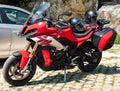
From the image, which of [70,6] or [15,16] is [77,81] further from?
[70,6]

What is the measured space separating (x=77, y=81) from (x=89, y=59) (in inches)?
32.5

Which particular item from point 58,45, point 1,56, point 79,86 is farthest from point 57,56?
point 1,56

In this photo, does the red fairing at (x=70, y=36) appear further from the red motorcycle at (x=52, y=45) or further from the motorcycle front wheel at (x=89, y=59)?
the motorcycle front wheel at (x=89, y=59)

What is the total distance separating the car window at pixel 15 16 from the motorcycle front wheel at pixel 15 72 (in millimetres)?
2171

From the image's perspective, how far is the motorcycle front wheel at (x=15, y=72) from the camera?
22.0ft

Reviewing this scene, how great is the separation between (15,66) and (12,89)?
1.39ft

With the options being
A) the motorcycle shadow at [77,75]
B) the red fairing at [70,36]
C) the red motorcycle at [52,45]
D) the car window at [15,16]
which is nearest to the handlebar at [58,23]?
the red motorcycle at [52,45]

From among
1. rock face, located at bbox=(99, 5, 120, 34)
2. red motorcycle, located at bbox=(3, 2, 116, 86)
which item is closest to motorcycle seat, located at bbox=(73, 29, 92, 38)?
red motorcycle, located at bbox=(3, 2, 116, 86)

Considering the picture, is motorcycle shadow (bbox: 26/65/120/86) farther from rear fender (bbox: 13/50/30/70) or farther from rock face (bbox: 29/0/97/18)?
rock face (bbox: 29/0/97/18)

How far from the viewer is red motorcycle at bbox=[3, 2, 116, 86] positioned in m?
6.79

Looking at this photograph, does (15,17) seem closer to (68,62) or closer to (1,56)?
(1,56)

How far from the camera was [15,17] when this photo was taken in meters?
8.94

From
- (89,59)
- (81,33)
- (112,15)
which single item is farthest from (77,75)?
(112,15)

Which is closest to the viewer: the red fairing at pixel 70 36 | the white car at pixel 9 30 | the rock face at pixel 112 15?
the red fairing at pixel 70 36
